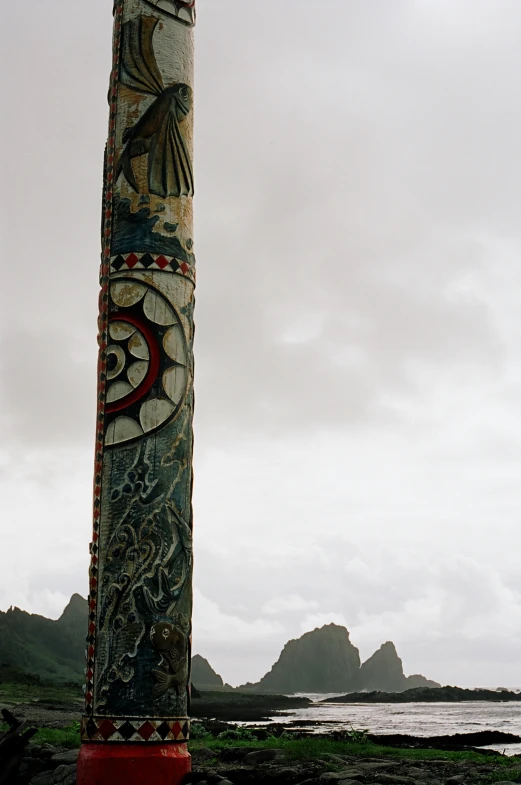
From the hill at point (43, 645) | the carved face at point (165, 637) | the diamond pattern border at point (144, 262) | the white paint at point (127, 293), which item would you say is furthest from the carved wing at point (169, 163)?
the hill at point (43, 645)

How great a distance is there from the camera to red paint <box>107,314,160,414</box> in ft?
34.8

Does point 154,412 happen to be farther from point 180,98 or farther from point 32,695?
point 32,695

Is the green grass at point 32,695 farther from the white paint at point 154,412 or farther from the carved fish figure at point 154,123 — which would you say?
the carved fish figure at point 154,123

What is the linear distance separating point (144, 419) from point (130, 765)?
139 inches

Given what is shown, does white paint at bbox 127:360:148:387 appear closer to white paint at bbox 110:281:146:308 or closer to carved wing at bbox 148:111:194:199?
white paint at bbox 110:281:146:308

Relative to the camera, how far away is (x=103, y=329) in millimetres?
11023

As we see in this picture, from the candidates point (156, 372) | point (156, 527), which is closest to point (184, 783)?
point (156, 527)

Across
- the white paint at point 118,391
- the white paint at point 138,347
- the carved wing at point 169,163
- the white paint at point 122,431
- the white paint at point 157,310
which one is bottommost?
the white paint at point 122,431

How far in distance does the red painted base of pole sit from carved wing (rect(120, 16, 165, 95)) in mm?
7456

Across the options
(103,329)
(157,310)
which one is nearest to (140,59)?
(157,310)

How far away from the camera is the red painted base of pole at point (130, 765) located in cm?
942

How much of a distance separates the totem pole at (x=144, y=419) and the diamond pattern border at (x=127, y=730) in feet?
0.04

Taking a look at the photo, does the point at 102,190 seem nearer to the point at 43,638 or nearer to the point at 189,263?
the point at 189,263

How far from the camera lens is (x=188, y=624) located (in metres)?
10.2
